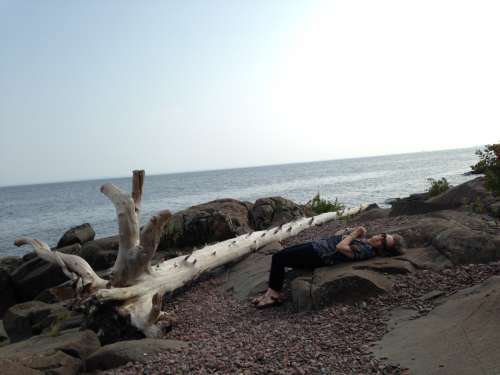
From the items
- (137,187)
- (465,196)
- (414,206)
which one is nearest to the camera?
(137,187)

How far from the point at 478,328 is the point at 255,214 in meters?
11.4

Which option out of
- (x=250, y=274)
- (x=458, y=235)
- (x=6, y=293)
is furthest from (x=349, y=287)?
(x=6, y=293)

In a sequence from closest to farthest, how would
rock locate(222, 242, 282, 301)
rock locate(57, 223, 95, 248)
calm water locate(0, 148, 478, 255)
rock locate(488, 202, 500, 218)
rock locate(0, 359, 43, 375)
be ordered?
rock locate(0, 359, 43, 375)
rock locate(222, 242, 282, 301)
rock locate(488, 202, 500, 218)
rock locate(57, 223, 95, 248)
calm water locate(0, 148, 478, 255)

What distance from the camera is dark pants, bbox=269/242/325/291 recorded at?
7371 millimetres

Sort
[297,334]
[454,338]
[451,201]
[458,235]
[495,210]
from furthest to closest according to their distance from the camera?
1. [451,201]
2. [495,210]
3. [458,235]
4. [297,334]
5. [454,338]

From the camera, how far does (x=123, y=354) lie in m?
5.49

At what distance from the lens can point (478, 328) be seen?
460cm

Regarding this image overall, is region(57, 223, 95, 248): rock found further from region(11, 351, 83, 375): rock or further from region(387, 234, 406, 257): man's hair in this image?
region(387, 234, 406, 257): man's hair

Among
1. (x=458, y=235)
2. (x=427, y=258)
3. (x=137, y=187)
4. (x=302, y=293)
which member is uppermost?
(x=137, y=187)

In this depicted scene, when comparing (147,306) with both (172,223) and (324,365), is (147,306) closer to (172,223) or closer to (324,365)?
(324,365)

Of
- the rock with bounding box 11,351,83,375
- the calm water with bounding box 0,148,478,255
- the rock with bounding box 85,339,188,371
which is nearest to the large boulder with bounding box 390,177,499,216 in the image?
the rock with bounding box 85,339,188,371

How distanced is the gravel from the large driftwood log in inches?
24.9

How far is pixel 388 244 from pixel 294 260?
160 centimetres

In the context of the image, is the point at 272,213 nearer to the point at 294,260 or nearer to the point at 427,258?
the point at 294,260
